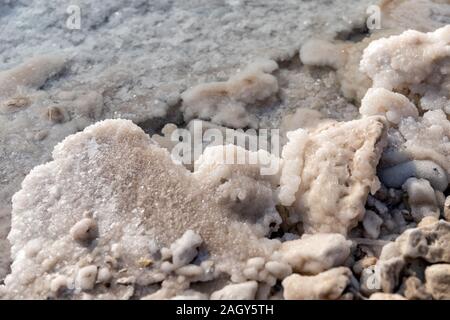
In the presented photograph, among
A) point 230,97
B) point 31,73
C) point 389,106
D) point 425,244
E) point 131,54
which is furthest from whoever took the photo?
point 131,54

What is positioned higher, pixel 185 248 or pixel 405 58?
pixel 405 58

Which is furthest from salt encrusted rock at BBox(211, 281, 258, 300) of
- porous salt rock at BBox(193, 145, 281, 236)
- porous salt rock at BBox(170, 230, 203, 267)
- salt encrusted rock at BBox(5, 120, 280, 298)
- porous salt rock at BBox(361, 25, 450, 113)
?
porous salt rock at BBox(361, 25, 450, 113)

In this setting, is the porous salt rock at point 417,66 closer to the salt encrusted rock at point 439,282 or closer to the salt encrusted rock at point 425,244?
the salt encrusted rock at point 425,244

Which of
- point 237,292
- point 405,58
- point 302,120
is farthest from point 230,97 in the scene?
point 237,292

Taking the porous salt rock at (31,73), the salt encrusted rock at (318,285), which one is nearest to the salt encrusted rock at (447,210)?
the salt encrusted rock at (318,285)

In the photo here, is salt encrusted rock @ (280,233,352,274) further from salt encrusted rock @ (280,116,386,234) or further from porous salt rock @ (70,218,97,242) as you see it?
porous salt rock @ (70,218,97,242)

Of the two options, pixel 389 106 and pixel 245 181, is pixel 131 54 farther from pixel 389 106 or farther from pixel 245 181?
pixel 389 106
